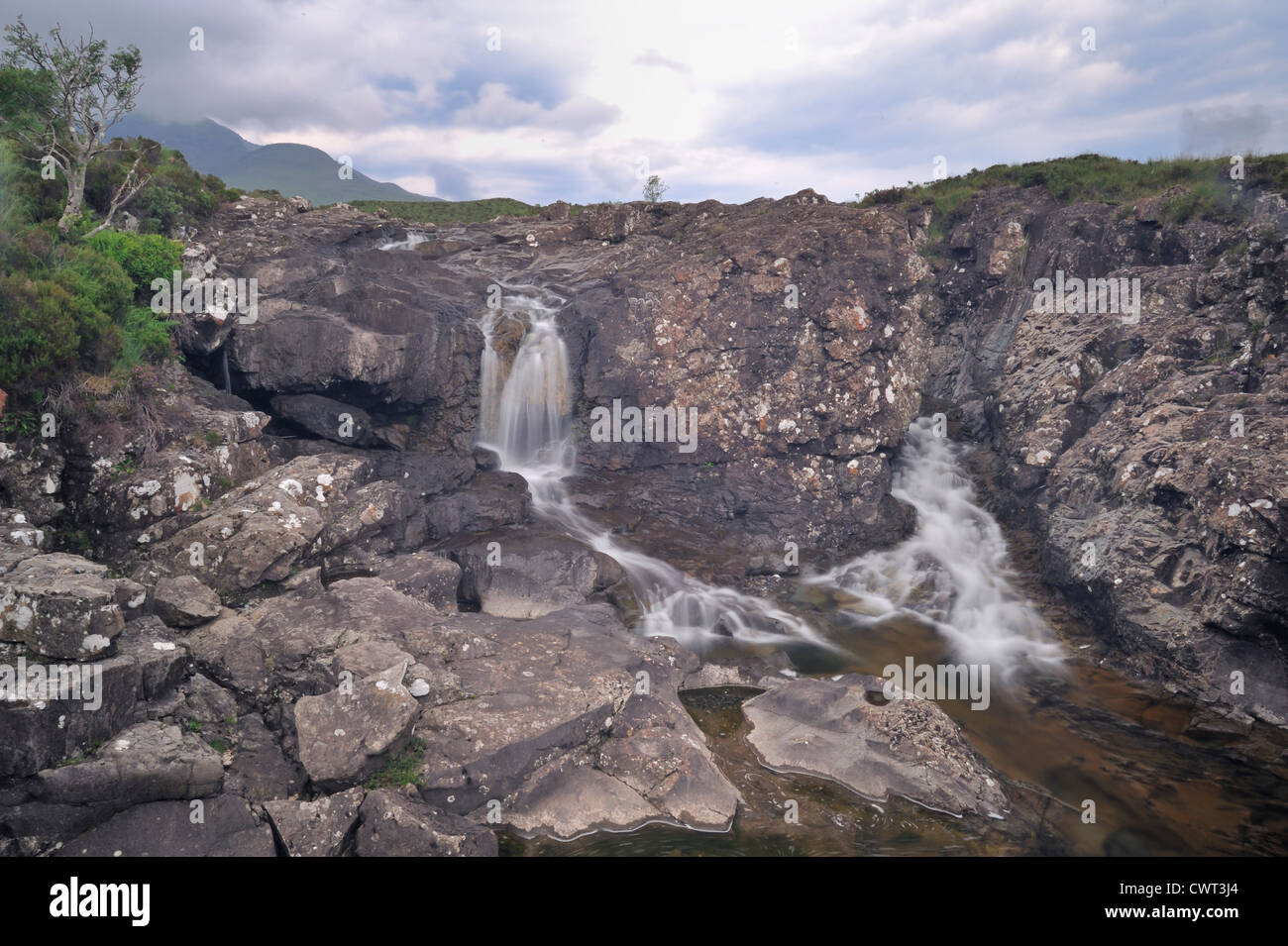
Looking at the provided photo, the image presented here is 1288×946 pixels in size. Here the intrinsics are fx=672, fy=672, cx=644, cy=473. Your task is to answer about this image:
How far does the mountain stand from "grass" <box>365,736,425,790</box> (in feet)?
210

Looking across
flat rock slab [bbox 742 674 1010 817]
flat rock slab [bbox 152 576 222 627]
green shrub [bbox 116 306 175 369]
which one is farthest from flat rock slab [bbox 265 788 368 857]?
green shrub [bbox 116 306 175 369]

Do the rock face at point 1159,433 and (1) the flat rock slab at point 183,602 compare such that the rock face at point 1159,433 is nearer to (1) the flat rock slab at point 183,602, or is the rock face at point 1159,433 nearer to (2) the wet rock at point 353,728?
(2) the wet rock at point 353,728

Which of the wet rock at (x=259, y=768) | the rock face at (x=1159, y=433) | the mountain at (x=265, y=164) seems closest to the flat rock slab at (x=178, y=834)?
the wet rock at (x=259, y=768)

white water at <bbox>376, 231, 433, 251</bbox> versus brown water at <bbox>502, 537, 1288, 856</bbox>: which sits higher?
white water at <bbox>376, 231, 433, 251</bbox>

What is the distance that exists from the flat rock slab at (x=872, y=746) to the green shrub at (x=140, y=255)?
1592 centimetres

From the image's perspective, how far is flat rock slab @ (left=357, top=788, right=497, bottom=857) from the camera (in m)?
7.95

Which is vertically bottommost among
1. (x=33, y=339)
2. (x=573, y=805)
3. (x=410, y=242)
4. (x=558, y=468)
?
(x=573, y=805)

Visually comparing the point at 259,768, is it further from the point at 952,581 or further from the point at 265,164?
the point at 265,164

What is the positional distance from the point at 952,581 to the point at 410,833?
1346 centimetres

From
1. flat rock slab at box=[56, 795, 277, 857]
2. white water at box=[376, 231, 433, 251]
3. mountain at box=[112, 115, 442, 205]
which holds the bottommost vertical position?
flat rock slab at box=[56, 795, 277, 857]

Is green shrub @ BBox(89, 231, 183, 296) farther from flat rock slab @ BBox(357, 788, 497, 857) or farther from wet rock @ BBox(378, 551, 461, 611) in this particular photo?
flat rock slab @ BBox(357, 788, 497, 857)

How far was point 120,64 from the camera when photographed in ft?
55.8

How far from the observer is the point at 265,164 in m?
123

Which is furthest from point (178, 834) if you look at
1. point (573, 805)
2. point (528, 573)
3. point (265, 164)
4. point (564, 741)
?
point (265, 164)
